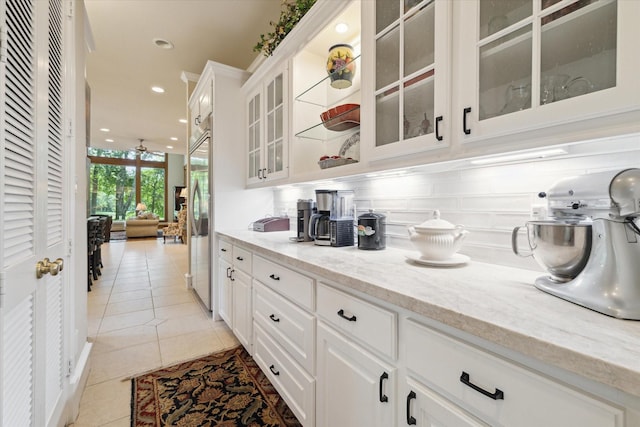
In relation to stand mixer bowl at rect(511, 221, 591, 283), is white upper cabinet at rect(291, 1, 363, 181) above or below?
above

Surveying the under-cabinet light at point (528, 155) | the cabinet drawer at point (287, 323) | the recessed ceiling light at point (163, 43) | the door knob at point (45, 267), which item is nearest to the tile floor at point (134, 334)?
the cabinet drawer at point (287, 323)

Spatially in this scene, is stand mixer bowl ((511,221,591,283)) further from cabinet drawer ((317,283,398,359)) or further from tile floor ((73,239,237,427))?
tile floor ((73,239,237,427))

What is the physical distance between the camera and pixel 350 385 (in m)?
1.01

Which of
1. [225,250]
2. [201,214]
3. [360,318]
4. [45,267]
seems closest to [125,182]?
[201,214]

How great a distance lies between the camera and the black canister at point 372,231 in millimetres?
1516

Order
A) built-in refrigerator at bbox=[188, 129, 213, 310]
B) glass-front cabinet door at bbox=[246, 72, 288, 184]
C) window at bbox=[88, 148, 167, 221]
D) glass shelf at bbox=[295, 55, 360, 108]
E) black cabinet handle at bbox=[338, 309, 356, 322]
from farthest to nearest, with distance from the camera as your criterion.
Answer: window at bbox=[88, 148, 167, 221]
built-in refrigerator at bbox=[188, 129, 213, 310]
glass-front cabinet door at bbox=[246, 72, 288, 184]
glass shelf at bbox=[295, 55, 360, 108]
black cabinet handle at bbox=[338, 309, 356, 322]

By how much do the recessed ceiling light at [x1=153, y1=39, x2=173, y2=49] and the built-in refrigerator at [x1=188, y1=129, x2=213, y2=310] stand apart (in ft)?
3.55

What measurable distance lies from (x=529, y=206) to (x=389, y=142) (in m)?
0.60

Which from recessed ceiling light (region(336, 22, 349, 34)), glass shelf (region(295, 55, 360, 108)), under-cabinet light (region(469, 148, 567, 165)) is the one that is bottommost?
under-cabinet light (region(469, 148, 567, 165))

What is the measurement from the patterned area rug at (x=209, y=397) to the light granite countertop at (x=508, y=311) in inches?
36.1

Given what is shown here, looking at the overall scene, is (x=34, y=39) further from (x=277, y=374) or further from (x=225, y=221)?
(x=225, y=221)

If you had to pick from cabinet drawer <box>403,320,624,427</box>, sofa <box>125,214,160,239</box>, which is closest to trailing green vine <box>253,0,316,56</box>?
cabinet drawer <box>403,320,624,427</box>

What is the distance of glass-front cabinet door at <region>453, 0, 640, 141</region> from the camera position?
2.26 feet

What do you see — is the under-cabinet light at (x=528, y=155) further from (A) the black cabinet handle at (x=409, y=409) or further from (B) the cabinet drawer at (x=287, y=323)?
(B) the cabinet drawer at (x=287, y=323)
